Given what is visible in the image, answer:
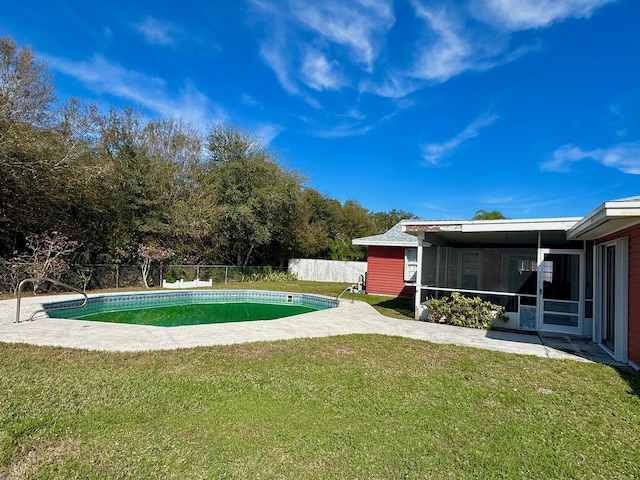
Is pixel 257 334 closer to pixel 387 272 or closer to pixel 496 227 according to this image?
pixel 496 227

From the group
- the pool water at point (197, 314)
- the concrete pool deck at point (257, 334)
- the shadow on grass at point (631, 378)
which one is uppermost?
the shadow on grass at point (631, 378)

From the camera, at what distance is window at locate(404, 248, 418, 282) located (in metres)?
15.7

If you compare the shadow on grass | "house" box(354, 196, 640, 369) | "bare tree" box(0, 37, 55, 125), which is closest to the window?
"house" box(354, 196, 640, 369)

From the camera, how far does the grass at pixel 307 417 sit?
2.75m

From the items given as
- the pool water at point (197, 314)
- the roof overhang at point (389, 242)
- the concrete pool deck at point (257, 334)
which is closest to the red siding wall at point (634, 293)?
the concrete pool deck at point (257, 334)

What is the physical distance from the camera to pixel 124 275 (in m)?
15.2

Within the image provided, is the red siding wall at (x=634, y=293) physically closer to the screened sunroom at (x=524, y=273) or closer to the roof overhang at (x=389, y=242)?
the screened sunroom at (x=524, y=273)

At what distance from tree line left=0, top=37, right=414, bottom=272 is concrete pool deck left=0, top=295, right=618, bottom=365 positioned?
4.35m

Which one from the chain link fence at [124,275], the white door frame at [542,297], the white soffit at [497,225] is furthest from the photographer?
the chain link fence at [124,275]

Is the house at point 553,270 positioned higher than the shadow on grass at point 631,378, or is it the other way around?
the house at point 553,270

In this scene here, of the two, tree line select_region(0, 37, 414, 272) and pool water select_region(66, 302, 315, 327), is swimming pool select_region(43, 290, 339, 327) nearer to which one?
pool water select_region(66, 302, 315, 327)

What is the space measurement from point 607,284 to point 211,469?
800 cm

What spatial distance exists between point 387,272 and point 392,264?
1.43 feet

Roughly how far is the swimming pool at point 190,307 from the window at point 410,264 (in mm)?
4292
